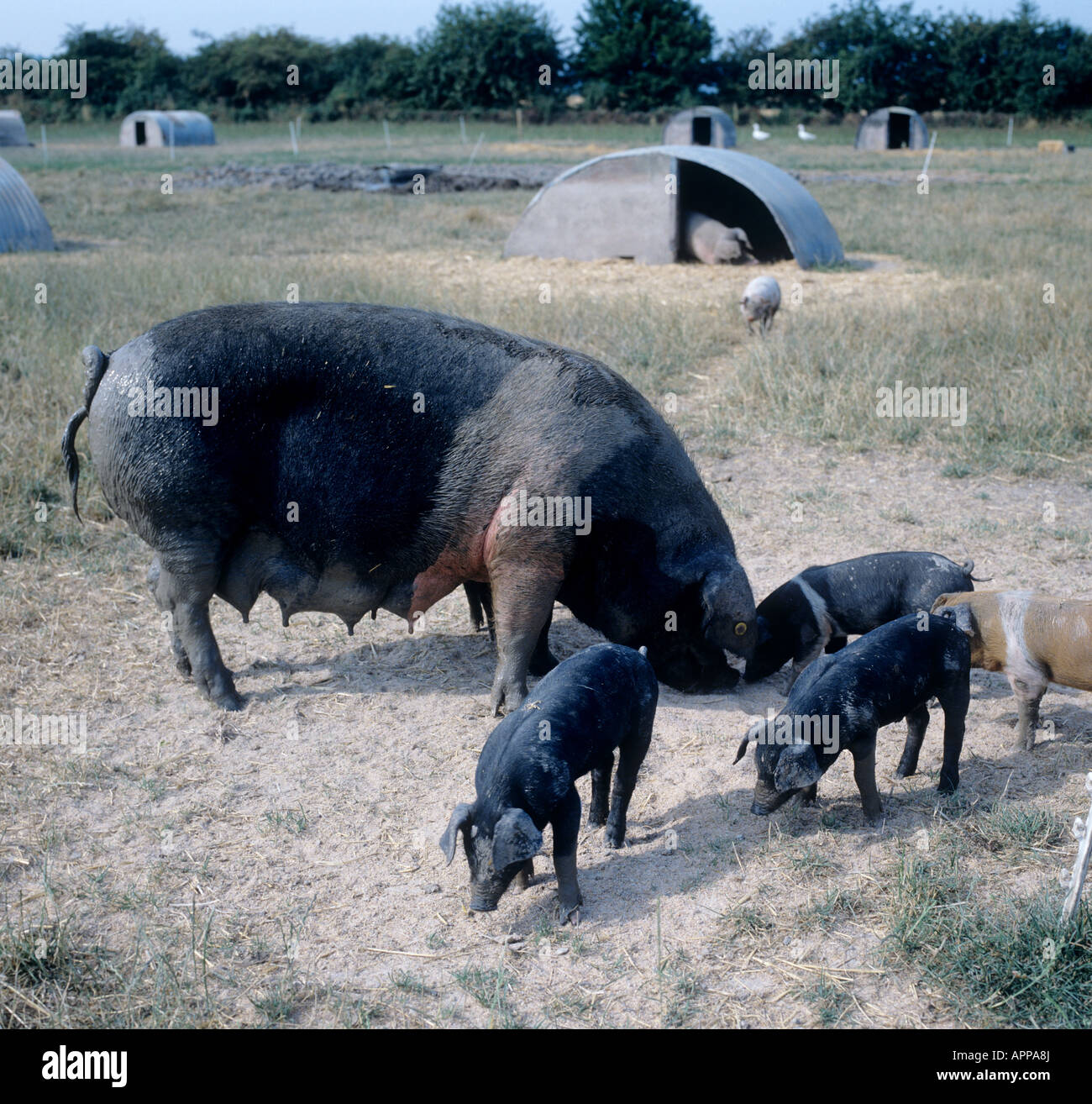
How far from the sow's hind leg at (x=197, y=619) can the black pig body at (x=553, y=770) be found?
175cm

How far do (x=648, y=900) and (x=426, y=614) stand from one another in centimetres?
279

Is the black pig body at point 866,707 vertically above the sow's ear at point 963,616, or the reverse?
the sow's ear at point 963,616

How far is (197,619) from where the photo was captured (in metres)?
4.89

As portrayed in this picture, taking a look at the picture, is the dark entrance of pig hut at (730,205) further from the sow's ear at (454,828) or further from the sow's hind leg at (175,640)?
the sow's ear at (454,828)

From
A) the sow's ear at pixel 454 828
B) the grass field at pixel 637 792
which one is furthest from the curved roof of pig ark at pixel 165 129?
the sow's ear at pixel 454 828

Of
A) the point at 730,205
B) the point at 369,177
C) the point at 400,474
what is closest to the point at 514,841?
the point at 400,474

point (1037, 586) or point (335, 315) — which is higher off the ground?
point (335, 315)

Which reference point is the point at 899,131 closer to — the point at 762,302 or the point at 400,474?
the point at 762,302

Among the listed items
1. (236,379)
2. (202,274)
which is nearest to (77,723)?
(236,379)

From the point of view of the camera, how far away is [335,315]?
4738mm

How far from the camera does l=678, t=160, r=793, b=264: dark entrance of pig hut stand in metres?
16.4

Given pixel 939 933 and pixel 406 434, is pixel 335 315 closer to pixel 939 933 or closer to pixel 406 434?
pixel 406 434

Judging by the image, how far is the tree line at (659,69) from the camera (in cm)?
4541

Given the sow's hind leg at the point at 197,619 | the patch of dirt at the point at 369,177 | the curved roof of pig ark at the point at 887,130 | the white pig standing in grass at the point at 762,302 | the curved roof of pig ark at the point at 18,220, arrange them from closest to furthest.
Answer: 1. the sow's hind leg at the point at 197,619
2. the white pig standing in grass at the point at 762,302
3. the curved roof of pig ark at the point at 18,220
4. the patch of dirt at the point at 369,177
5. the curved roof of pig ark at the point at 887,130
